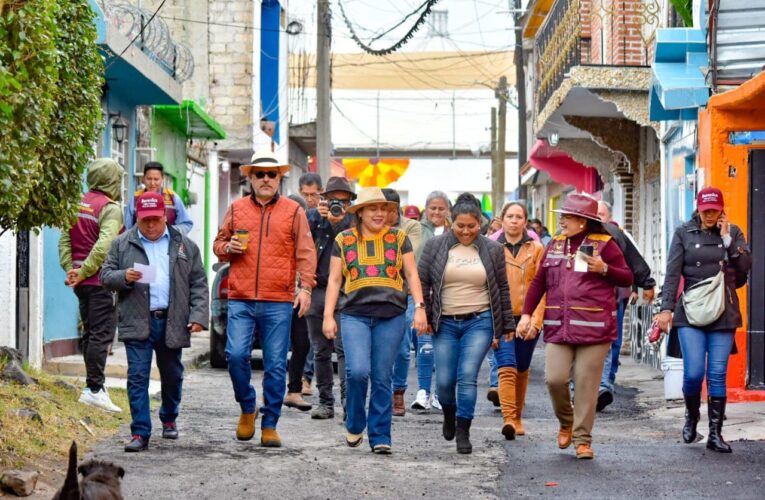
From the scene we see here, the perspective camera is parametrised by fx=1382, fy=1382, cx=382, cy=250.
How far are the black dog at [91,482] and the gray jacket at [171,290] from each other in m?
2.71

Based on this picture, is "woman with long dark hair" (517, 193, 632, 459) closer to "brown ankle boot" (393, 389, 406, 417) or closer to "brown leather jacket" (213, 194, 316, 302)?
"brown leather jacket" (213, 194, 316, 302)

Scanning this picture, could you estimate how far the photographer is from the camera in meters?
11.2

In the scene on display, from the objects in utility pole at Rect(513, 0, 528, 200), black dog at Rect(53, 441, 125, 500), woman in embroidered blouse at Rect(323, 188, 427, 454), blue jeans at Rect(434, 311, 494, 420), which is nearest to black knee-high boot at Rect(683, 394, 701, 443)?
blue jeans at Rect(434, 311, 494, 420)

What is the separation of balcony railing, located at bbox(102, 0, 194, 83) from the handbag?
26.4 ft

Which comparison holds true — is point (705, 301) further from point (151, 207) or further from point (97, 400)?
point (97, 400)

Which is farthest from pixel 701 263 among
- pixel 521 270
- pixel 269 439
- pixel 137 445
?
pixel 137 445

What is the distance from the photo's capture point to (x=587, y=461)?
9.00 meters

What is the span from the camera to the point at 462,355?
9.47m

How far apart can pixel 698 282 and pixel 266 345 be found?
3112mm

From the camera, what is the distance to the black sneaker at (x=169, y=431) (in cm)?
958

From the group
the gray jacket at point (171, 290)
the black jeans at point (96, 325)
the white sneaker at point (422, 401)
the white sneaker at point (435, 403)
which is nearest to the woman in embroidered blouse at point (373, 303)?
the gray jacket at point (171, 290)

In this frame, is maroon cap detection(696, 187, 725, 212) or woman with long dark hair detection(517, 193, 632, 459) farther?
maroon cap detection(696, 187, 725, 212)

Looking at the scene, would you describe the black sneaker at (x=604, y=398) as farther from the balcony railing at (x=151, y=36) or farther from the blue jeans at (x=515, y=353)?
the balcony railing at (x=151, y=36)

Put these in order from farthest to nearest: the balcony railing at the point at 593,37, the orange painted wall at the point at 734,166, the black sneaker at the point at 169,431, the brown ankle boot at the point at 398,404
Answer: the balcony railing at the point at 593,37
the orange painted wall at the point at 734,166
the brown ankle boot at the point at 398,404
the black sneaker at the point at 169,431
